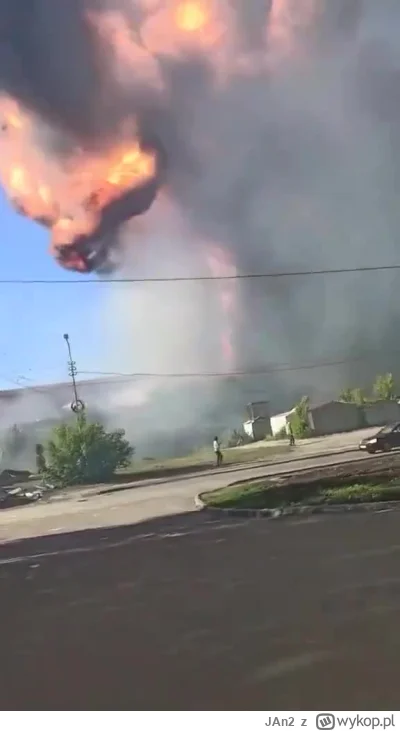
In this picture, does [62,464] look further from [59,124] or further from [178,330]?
[59,124]

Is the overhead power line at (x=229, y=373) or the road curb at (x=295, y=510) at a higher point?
the overhead power line at (x=229, y=373)

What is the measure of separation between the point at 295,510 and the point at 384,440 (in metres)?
0.39

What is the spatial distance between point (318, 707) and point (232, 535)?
2.04 ft

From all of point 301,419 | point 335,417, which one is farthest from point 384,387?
point 301,419

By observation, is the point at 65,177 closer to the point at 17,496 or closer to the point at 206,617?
the point at 17,496

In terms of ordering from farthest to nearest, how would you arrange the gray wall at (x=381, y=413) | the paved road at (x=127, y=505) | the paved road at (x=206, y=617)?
the gray wall at (x=381, y=413)
the paved road at (x=127, y=505)
the paved road at (x=206, y=617)

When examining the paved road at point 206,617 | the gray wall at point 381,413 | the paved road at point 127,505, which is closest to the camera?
the paved road at point 206,617

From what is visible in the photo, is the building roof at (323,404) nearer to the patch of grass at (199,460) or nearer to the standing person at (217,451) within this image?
the patch of grass at (199,460)

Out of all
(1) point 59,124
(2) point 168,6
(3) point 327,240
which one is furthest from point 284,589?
Result: (2) point 168,6

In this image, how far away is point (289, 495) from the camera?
244cm

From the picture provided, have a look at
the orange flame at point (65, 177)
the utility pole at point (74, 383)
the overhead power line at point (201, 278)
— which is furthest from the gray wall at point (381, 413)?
the orange flame at point (65, 177)

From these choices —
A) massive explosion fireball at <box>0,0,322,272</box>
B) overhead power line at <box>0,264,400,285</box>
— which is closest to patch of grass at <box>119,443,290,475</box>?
overhead power line at <box>0,264,400,285</box>

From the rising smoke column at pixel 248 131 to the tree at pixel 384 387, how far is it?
0.10m

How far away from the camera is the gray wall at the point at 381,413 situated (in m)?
2.50
